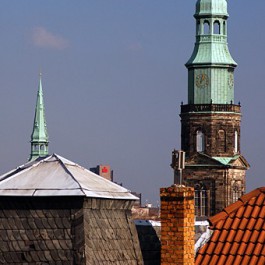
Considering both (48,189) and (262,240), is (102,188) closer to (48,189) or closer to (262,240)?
(48,189)

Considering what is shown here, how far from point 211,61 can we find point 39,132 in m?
17.3

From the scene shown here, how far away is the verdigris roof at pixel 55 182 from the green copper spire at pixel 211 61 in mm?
91072

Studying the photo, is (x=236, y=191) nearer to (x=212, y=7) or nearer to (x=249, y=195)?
(x=212, y=7)

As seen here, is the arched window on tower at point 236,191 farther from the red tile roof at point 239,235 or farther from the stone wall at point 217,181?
the red tile roof at point 239,235

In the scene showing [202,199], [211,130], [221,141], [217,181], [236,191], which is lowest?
[202,199]

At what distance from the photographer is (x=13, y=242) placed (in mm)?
23250

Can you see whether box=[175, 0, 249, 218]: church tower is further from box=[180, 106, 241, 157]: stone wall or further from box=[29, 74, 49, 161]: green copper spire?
box=[29, 74, 49, 161]: green copper spire

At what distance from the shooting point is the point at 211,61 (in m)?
117

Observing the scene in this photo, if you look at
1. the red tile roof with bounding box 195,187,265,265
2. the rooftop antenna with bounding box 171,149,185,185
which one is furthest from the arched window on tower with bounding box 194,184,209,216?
the rooftop antenna with bounding box 171,149,185,185

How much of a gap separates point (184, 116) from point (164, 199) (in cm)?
9499

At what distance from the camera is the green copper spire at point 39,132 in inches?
4884

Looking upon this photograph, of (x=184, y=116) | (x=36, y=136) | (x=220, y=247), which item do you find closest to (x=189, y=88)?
(x=184, y=116)

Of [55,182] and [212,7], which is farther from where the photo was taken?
[212,7]

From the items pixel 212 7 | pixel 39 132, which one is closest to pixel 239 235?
pixel 212 7
